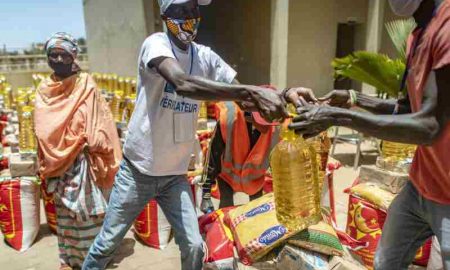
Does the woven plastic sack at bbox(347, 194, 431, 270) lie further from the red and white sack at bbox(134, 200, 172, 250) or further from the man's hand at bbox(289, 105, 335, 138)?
the red and white sack at bbox(134, 200, 172, 250)

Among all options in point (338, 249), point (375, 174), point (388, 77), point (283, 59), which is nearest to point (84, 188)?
point (338, 249)

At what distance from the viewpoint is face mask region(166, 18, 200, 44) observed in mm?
2109

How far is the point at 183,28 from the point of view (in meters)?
2.12

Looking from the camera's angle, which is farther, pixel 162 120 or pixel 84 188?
pixel 84 188

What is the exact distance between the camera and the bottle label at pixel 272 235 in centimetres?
205

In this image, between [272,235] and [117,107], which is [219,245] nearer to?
[272,235]

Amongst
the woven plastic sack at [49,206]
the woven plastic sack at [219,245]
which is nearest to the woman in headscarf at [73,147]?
the woven plastic sack at [49,206]

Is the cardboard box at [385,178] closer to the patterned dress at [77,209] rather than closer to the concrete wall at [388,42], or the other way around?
the patterned dress at [77,209]

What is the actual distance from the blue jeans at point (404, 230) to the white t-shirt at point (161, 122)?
46.5 inches

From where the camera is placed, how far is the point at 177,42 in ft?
7.17

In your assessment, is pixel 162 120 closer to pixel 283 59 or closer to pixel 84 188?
pixel 84 188

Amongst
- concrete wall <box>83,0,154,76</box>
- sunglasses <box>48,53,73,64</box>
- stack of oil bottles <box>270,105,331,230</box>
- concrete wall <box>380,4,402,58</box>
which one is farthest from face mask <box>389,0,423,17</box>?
concrete wall <box>380,4,402,58</box>

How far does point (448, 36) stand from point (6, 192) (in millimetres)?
3448

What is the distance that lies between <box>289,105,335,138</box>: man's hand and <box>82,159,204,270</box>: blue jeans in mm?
937
